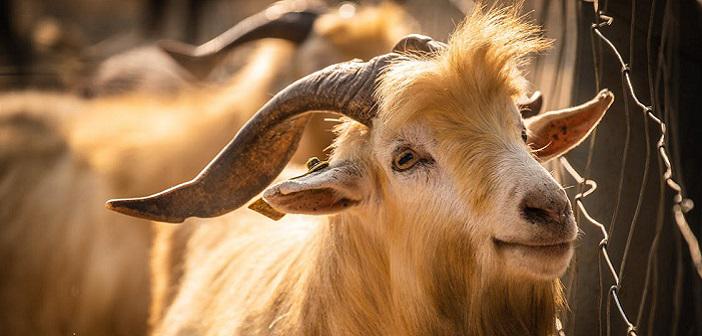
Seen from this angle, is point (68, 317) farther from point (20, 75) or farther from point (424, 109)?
point (20, 75)

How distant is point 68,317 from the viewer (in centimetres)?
588

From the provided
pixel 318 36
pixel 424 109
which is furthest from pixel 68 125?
pixel 424 109

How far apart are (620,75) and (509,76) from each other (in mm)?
729

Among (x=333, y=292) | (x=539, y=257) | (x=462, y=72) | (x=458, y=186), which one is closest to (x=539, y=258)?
(x=539, y=257)

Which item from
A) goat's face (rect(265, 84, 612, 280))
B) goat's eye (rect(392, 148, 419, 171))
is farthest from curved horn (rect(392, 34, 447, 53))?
goat's eye (rect(392, 148, 419, 171))

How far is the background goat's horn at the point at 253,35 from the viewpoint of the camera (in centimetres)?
729

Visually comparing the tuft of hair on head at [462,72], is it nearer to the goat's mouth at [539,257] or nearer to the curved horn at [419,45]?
the curved horn at [419,45]

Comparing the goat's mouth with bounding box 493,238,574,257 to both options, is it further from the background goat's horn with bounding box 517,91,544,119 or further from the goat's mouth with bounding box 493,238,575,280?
the background goat's horn with bounding box 517,91,544,119

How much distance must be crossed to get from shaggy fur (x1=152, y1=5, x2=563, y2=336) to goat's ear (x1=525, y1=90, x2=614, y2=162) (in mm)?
312

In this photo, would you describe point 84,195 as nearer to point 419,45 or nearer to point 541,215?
point 419,45

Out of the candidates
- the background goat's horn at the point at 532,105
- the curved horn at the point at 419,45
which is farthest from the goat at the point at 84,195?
the curved horn at the point at 419,45

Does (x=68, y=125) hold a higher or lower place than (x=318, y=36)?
lower

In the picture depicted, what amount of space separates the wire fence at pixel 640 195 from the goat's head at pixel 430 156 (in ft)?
0.76

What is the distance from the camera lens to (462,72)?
3346 mm
